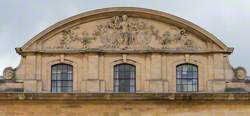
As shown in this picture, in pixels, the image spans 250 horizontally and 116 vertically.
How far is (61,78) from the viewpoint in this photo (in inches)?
1368

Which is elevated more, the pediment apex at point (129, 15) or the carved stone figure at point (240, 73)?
the pediment apex at point (129, 15)

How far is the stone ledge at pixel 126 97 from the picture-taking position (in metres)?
33.5

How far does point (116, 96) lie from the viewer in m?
33.7

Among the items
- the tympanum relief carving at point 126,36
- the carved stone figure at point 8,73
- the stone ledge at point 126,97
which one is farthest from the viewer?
the tympanum relief carving at point 126,36

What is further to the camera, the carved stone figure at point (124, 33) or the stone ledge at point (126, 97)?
the carved stone figure at point (124, 33)

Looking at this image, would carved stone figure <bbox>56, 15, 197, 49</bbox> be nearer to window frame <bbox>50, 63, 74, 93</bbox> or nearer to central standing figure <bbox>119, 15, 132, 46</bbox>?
central standing figure <bbox>119, 15, 132, 46</bbox>

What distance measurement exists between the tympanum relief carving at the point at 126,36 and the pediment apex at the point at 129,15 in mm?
243

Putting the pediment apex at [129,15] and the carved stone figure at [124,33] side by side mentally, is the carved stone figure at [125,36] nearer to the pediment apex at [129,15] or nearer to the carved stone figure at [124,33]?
the carved stone figure at [124,33]

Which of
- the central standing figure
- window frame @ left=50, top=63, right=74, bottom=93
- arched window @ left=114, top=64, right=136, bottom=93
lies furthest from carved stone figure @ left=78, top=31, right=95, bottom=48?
arched window @ left=114, top=64, right=136, bottom=93

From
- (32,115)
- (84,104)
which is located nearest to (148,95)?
(84,104)

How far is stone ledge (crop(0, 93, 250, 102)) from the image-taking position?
33531 mm

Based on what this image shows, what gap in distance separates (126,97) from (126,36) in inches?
112

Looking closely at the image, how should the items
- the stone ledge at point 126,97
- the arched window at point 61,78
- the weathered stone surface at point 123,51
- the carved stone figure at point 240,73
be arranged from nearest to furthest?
the stone ledge at point 126,97
the carved stone figure at point 240,73
the weathered stone surface at point 123,51
the arched window at point 61,78

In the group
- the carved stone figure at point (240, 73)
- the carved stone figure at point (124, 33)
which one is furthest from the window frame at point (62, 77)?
the carved stone figure at point (240, 73)
